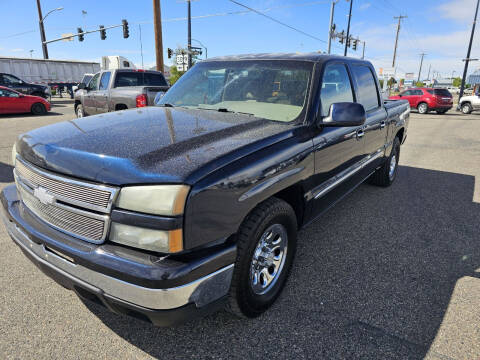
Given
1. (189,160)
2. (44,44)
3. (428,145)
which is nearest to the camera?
(189,160)

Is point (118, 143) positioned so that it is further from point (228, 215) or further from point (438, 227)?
point (438, 227)

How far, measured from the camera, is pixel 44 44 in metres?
33.5

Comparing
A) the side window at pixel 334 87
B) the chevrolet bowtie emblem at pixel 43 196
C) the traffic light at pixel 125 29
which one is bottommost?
the chevrolet bowtie emblem at pixel 43 196

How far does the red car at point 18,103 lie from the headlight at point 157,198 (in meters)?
15.7

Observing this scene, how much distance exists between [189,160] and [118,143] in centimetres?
52

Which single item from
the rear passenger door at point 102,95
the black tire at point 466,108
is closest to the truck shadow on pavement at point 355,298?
the rear passenger door at point 102,95

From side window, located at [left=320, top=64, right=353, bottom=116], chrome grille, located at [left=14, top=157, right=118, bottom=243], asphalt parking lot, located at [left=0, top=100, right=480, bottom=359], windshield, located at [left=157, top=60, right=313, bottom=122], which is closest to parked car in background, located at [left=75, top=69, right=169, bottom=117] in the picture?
windshield, located at [left=157, top=60, right=313, bottom=122]

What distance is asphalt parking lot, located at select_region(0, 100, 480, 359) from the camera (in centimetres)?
210

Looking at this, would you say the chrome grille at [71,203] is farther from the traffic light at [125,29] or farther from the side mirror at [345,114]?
the traffic light at [125,29]

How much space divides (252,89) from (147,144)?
4.44 feet

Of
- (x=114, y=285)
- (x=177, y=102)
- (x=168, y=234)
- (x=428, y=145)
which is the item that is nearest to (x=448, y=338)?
(x=168, y=234)

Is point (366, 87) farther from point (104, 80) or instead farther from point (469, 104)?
point (469, 104)

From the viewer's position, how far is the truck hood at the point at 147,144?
1.70 m

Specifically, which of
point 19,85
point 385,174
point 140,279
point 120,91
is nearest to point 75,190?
point 140,279
